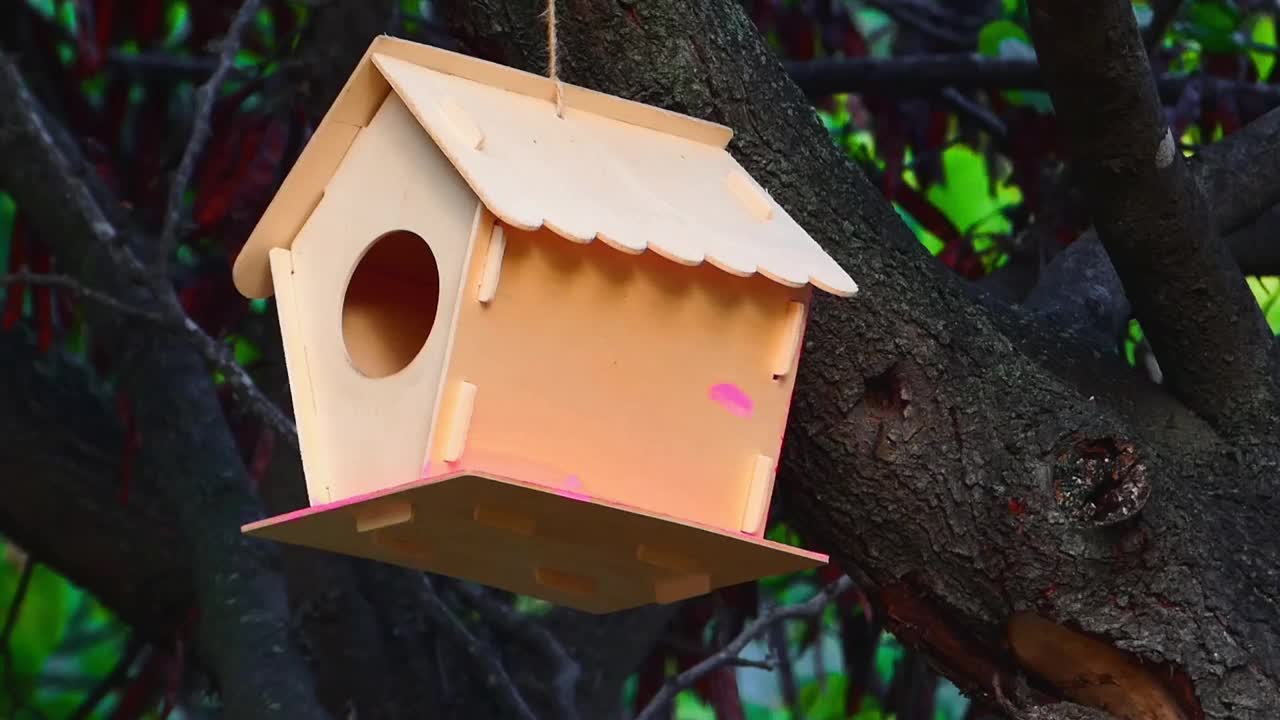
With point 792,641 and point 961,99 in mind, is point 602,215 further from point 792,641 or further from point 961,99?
point 792,641

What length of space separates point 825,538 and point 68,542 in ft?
5.24

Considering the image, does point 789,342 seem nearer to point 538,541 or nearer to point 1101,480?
point 538,541

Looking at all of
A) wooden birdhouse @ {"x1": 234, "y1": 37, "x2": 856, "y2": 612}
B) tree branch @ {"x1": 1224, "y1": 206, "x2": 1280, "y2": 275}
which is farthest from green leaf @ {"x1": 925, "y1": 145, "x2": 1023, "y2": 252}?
wooden birdhouse @ {"x1": 234, "y1": 37, "x2": 856, "y2": 612}

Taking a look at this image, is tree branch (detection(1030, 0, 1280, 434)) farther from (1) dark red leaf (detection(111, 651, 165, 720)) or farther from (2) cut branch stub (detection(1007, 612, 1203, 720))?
(1) dark red leaf (detection(111, 651, 165, 720))

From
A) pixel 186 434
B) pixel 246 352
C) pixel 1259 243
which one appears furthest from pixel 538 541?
pixel 246 352

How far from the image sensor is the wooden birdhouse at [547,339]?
1.24 metres

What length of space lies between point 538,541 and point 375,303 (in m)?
0.40

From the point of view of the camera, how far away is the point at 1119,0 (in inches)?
59.7

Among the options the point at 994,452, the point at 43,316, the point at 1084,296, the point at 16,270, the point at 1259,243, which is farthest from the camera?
the point at 16,270

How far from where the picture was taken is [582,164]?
4.34 feet

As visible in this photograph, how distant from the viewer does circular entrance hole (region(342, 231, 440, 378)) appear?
5.33 ft

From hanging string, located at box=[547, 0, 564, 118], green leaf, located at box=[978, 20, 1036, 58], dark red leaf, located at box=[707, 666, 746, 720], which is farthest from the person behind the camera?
dark red leaf, located at box=[707, 666, 746, 720]

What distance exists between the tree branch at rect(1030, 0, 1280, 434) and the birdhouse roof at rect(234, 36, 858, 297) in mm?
335

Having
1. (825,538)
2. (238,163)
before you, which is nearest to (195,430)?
(238,163)
